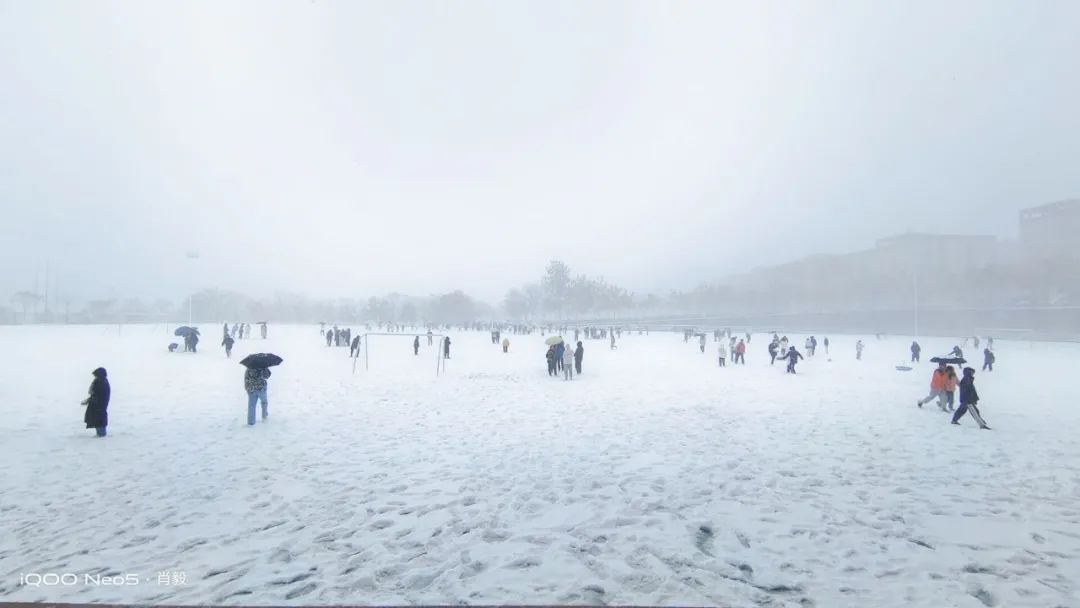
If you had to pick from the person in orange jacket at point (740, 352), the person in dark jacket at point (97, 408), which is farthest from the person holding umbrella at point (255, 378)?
the person in orange jacket at point (740, 352)

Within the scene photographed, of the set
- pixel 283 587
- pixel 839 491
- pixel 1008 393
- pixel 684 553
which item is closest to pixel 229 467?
pixel 283 587

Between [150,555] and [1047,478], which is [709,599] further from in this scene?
[1047,478]

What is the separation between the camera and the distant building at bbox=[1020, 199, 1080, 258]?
252 ft

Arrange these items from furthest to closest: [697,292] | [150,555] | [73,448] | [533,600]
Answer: [697,292] < [73,448] < [150,555] < [533,600]

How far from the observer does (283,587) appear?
4242mm

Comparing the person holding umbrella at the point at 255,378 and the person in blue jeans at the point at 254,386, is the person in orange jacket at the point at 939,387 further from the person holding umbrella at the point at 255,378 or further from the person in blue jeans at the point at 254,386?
the person in blue jeans at the point at 254,386

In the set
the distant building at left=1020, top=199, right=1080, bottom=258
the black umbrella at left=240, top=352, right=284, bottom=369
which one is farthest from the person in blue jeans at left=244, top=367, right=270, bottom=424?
the distant building at left=1020, top=199, right=1080, bottom=258

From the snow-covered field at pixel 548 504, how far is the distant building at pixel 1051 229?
9427cm

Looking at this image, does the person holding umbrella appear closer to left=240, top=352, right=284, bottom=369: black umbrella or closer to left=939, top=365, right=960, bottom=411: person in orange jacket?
left=240, top=352, right=284, bottom=369: black umbrella

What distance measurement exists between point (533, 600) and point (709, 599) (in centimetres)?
153

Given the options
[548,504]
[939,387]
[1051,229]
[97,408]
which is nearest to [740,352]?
[939,387]

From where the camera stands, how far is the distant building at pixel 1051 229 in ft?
252

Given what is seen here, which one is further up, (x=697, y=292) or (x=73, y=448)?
(x=697, y=292)

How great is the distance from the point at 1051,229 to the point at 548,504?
11871 centimetres
